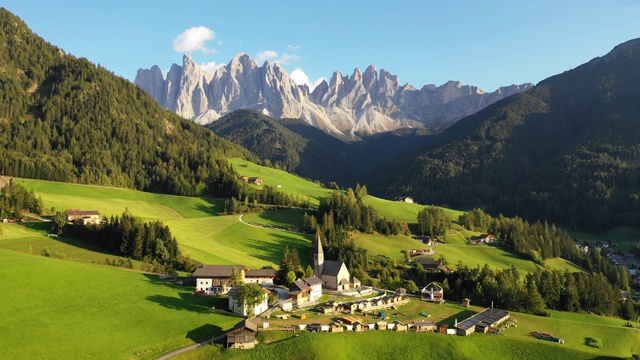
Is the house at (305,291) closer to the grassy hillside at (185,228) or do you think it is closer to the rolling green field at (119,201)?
the grassy hillside at (185,228)

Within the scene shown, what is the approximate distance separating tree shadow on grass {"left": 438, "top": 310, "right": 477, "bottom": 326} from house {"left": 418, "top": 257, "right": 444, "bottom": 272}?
32487 mm

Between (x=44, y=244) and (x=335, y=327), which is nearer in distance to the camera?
(x=335, y=327)

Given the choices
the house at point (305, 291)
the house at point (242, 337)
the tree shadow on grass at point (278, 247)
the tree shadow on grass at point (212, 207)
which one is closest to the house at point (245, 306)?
the house at point (305, 291)

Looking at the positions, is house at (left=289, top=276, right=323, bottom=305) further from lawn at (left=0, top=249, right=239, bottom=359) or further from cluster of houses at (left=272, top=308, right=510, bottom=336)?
lawn at (left=0, top=249, right=239, bottom=359)

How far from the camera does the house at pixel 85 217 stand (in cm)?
10581

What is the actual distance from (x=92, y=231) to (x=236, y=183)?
75259mm

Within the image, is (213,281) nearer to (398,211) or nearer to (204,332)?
(204,332)

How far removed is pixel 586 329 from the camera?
75188 millimetres

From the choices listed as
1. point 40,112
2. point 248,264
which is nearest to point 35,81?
point 40,112

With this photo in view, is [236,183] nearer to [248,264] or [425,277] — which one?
[248,264]

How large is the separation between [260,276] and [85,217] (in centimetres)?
5104

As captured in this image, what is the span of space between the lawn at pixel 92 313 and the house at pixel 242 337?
404cm

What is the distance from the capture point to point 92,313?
59688 millimetres

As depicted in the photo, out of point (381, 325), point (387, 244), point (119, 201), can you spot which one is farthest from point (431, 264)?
point (119, 201)
